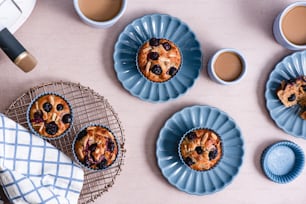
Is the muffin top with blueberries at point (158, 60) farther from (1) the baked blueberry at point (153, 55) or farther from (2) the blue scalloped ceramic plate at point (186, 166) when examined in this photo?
(2) the blue scalloped ceramic plate at point (186, 166)

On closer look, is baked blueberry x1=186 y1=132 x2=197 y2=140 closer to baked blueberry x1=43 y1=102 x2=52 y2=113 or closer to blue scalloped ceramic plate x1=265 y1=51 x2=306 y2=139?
blue scalloped ceramic plate x1=265 y1=51 x2=306 y2=139

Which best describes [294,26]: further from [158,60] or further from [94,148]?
[94,148]

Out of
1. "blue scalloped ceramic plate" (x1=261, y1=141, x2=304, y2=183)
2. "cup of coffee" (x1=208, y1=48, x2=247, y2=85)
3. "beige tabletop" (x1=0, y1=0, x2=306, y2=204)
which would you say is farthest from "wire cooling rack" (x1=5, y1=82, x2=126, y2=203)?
"blue scalloped ceramic plate" (x1=261, y1=141, x2=304, y2=183)

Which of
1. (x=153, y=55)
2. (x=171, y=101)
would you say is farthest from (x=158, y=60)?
(x=171, y=101)

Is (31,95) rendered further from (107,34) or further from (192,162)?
(192,162)

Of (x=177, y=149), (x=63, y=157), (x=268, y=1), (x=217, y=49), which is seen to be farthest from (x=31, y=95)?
(x=268, y=1)
